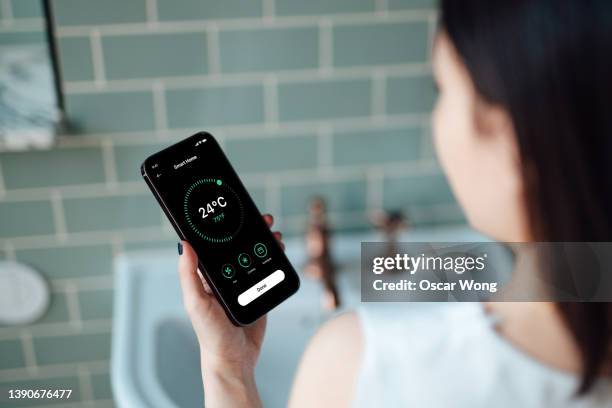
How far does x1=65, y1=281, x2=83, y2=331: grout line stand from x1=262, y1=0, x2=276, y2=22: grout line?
1.54 feet

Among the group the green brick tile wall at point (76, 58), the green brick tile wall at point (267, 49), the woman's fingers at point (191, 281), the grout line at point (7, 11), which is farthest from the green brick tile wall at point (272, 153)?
the woman's fingers at point (191, 281)

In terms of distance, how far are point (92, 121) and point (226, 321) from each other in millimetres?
438

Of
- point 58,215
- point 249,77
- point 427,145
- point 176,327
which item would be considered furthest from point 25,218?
point 427,145

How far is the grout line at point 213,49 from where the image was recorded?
2.93ft

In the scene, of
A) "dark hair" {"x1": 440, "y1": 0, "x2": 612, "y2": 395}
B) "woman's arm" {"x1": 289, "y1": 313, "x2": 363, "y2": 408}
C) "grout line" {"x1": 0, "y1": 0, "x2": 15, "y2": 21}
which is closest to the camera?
"dark hair" {"x1": 440, "y1": 0, "x2": 612, "y2": 395}

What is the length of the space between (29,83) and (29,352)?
1.29 ft

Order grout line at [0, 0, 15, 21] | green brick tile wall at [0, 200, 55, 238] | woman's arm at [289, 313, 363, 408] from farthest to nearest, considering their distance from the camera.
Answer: green brick tile wall at [0, 200, 55, 238] → grout line at [0, 0, 15, 21] → woman's arm at [289, 313, 363, 408]

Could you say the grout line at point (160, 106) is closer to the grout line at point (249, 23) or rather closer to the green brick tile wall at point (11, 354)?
the grout line at point (249, 23)

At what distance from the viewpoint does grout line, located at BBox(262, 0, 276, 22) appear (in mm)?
893

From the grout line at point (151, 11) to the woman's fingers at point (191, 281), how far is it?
0.42 metres

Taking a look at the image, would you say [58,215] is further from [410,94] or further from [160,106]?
[410,94]

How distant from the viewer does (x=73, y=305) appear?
3.31 feet

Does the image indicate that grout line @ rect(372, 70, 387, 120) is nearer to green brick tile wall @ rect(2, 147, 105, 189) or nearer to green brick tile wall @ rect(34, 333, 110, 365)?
green brick tile wall @ rect(2, 147, 105, 189)

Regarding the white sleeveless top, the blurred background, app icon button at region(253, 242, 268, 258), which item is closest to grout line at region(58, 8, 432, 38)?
the blurred background
